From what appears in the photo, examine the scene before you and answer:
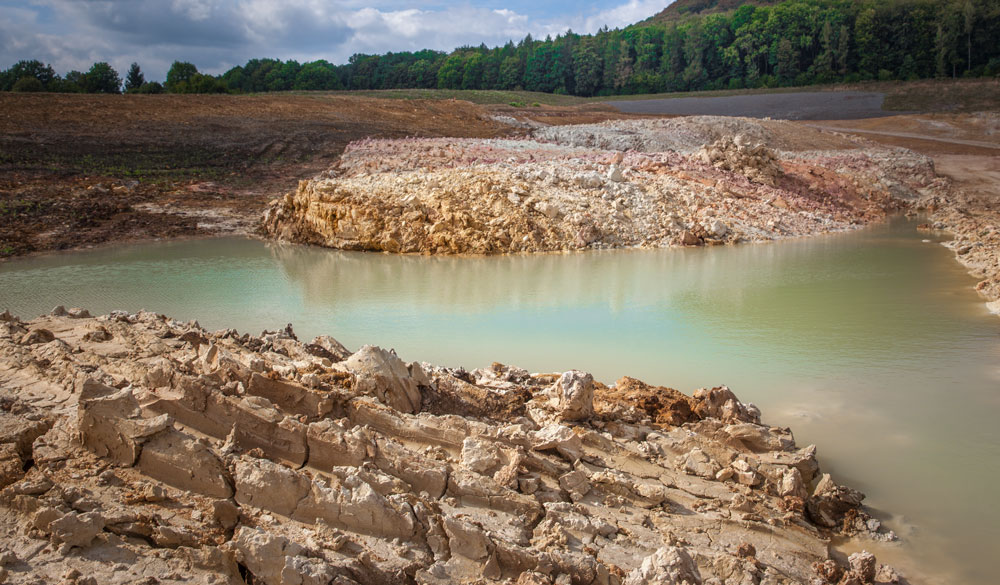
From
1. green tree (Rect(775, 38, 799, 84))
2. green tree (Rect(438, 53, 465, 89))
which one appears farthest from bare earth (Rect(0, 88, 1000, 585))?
green tree (Rect(438, 53, 465, 89))

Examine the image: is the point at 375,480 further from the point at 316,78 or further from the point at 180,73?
the point at 316,78

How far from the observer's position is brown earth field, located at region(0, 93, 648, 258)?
17.0 meters

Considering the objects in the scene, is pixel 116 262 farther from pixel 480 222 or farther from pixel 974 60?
pixel 974 60

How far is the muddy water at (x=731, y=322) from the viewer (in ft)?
Answer: 15.9

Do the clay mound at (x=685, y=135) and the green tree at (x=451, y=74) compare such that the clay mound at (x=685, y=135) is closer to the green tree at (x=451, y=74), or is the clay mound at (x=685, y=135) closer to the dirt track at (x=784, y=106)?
the dirt track at (x=784, y=106)

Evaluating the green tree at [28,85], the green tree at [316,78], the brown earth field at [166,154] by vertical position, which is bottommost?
the brown earth field at [166,154]

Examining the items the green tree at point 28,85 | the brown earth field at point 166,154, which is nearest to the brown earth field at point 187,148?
the brown earth field at point 166,154

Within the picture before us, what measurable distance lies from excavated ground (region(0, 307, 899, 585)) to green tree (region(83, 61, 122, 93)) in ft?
152

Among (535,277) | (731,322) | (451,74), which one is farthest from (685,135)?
(451,74)

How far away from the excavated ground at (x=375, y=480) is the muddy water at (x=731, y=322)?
0.59 metres

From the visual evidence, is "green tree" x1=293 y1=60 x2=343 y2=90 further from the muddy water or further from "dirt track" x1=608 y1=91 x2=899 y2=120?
the muddy water

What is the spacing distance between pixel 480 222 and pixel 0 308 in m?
7.96

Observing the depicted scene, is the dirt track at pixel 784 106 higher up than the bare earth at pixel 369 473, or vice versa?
the dirt track at pixel 784 106

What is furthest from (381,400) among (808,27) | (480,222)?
(808,27)
